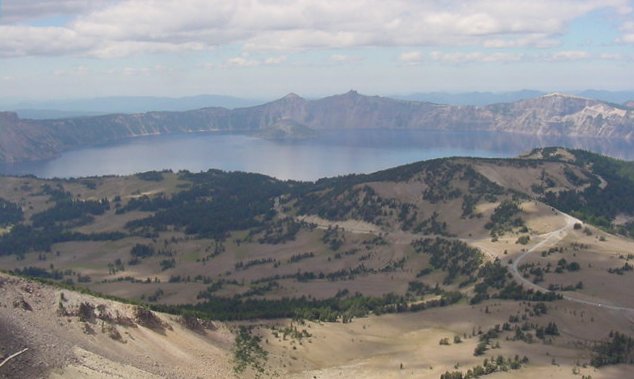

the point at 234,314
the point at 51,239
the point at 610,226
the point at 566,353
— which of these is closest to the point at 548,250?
the point at 610,226

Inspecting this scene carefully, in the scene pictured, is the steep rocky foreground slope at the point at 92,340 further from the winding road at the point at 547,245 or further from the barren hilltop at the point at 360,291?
the winding road at the point at 547,245

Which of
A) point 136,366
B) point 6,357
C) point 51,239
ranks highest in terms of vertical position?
point 6,357

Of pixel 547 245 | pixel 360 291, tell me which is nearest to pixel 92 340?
pixel 360 291

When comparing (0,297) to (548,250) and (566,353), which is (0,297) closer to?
(566,353)

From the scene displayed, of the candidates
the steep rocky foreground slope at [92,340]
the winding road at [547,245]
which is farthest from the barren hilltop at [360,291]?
the winding road at [547,245]

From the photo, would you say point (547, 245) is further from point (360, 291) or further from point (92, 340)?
point (92, 340)

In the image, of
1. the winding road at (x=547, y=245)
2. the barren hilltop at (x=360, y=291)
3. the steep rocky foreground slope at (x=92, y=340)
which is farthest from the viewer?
the winding road at (x=547, y=245)

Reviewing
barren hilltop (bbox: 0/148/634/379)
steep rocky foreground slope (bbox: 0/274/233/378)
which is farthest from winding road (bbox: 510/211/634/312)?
steep rocky foreground slope (bbox: 0/274/233/378)

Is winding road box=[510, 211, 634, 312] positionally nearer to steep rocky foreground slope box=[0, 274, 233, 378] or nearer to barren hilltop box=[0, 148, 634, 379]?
→ barren hilltop box=[0, 148, 634, 379]

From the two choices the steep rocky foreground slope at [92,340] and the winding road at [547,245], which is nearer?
the steep rocky foreground slope at [92,340]
